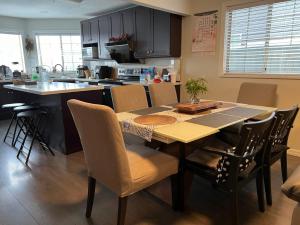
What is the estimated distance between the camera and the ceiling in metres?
4.16

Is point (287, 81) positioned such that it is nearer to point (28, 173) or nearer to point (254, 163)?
point (254, 163)

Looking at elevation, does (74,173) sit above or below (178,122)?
below

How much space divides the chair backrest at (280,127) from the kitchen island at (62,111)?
2.25 metres

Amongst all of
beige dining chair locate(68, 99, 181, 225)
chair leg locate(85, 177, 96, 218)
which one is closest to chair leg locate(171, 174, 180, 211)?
beige dining chair locate(68, 99, 181, 225)

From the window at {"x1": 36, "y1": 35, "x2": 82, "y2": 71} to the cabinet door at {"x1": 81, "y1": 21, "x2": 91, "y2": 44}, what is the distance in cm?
66

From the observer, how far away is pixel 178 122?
1.78 m

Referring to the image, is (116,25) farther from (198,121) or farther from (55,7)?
(198,121)

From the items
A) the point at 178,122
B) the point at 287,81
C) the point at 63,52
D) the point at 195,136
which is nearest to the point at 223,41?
the point at 287,81

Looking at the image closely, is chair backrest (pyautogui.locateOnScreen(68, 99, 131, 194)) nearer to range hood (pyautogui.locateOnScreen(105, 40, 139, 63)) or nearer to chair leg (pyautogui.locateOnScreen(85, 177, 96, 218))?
chair leg (pyautogui.locateOnScreen(85, 177, 96, 218))

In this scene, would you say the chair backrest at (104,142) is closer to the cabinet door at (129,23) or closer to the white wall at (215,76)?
the white wall at (215,76)

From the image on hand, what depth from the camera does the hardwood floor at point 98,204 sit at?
5.68 feet

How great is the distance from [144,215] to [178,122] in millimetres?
791

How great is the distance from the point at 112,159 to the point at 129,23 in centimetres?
357

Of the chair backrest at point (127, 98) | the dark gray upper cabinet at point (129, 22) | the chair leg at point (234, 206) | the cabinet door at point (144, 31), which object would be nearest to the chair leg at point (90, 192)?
the chair backrest at point (127, 98)
